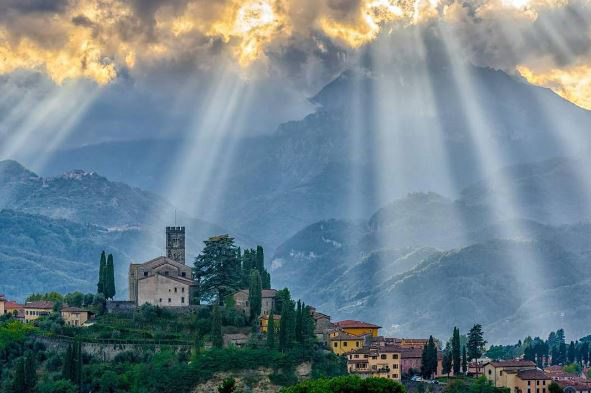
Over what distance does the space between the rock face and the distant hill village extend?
5.51m

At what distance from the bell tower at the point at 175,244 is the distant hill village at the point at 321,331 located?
A: 7.19 meters

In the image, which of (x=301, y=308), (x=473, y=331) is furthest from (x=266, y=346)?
(x=473, y=331)

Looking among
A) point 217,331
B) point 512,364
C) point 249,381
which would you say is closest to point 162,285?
point 217,331

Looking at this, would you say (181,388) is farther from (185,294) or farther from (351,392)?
(351,392)

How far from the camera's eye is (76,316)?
144 m

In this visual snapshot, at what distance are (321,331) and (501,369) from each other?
739 inches

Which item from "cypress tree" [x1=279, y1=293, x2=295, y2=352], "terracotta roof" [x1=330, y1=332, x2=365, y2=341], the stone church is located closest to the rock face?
"cypress tree" [x1=279, y1=293, x2=295, y2=352]

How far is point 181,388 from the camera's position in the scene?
130125 mm

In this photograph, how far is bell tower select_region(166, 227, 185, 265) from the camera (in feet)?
531

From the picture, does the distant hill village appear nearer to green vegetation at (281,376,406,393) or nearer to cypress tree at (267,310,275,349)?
cypress tree at (267,310,275,349)

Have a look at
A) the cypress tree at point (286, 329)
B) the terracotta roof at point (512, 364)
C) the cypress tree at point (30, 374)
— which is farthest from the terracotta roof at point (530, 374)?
the cypress tree at point (30, 374)

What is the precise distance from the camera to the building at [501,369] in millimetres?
148125

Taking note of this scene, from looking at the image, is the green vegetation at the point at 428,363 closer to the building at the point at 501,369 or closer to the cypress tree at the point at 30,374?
the building at the point at 501,369

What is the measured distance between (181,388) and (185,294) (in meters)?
18.2
